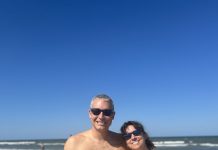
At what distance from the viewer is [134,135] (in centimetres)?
464

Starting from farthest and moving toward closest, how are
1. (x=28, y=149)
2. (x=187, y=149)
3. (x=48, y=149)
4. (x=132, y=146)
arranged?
1. (x=28, y=149)
2. (x=48, y=149)
3. (x=187, y=149)
4. (x=132, y=146)

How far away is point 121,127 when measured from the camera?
15.8ft

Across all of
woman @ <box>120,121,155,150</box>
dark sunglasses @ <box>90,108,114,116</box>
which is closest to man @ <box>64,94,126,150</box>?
dark sunglasses @ <box>90,108,114,116</box>

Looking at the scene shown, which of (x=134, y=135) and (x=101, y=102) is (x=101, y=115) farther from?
(x=134, y=135)

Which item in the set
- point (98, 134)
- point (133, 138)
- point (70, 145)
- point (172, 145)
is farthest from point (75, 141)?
point (172, 145)

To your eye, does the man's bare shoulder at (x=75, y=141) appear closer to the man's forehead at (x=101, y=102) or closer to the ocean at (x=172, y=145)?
the man's forehead at (x=101, y=102)

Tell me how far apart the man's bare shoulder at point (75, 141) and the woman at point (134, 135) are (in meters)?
0.52

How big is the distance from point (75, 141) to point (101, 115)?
576mm

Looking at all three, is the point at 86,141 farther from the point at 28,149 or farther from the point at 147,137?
the point at 28,149

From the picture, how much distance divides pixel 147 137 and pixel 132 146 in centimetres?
30

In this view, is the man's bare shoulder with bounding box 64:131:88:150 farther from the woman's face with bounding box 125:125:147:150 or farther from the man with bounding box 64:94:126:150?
the woman's face with bounding box 125:125:147:150

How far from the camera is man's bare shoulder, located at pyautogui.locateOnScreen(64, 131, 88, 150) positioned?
14.4ft

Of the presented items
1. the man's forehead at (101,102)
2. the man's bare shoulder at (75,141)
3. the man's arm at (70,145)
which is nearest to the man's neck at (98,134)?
the man's bare shoulder at (75,141)

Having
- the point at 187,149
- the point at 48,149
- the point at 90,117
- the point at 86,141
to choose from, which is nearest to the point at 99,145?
the point at 86,141
